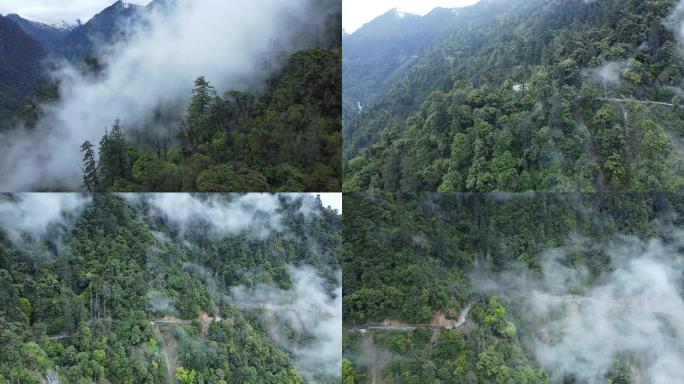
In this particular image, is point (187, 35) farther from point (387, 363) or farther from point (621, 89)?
point (621, 89)

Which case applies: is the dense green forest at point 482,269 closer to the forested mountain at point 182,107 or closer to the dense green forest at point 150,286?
the dense green forest at point 150,286

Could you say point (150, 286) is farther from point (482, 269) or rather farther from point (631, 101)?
point (631, 101)

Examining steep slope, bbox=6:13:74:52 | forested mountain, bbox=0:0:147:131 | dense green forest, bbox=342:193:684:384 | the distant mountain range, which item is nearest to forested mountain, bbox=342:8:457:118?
dense green forest, bbox=342:193:684:384

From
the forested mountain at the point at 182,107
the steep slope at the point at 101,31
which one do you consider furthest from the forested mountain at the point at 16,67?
the steep slope at the point at 101,31

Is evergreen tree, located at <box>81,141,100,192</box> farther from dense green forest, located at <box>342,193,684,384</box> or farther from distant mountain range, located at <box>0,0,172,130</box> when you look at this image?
dense green forest, located at <box>342,193,684,384</box>

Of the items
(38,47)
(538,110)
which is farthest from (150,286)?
(538,110)
